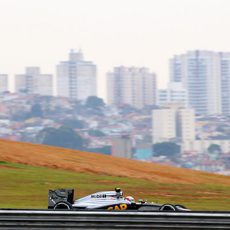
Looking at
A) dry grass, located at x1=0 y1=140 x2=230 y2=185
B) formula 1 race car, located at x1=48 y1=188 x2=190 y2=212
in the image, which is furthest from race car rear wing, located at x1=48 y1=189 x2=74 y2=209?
dry grass, located at x1=0 y1=140 x2=230 y2=185

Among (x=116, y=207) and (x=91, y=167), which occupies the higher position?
(x=91, y=167)

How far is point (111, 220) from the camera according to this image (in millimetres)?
16484

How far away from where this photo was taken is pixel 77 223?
16.3 meters

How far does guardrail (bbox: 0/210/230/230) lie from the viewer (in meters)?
16.3

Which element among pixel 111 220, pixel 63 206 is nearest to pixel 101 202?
pixel 63 206

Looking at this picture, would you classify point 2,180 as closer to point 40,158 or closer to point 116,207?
point 40,158

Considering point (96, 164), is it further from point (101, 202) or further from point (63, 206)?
point (63, 206)

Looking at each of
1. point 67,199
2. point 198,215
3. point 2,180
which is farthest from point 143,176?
point 198,215

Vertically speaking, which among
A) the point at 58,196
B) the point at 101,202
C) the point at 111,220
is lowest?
the point at 111,220

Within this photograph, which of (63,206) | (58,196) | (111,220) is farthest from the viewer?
(58,196)

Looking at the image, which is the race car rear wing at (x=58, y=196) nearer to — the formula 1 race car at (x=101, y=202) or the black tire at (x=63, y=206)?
the formula 1 race car at (x=101, y=202)

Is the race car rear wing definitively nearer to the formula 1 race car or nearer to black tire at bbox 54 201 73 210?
the formula 1 race car

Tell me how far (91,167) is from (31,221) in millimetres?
21288

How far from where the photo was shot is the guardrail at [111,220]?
53.5 ft
